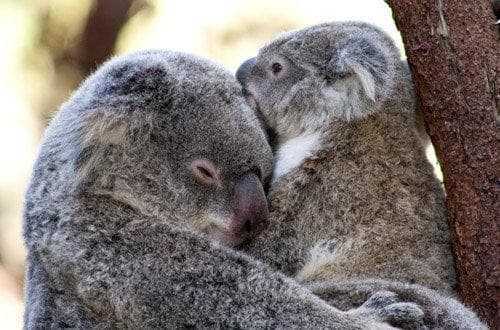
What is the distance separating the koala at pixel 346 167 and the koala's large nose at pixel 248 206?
7.2 inches

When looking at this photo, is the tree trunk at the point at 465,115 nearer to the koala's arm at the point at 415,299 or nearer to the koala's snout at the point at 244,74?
the koala's arm at the point at 415,299

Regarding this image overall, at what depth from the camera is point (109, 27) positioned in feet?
23.3

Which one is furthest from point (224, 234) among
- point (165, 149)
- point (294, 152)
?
point (294, 152)

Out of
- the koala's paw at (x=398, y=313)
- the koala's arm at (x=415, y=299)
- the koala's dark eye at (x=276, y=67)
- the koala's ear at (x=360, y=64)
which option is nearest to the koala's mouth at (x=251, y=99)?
the koala's dark eye at (x=276, y=67)

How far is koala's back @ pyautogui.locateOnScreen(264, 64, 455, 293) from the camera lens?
164 inches

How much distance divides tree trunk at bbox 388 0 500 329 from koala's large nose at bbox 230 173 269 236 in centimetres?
83

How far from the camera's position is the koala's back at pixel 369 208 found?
4.17m

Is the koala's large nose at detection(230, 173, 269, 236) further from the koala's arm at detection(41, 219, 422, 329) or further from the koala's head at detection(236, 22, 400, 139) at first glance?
the koala's head at detection(236, 22, 400, 139)

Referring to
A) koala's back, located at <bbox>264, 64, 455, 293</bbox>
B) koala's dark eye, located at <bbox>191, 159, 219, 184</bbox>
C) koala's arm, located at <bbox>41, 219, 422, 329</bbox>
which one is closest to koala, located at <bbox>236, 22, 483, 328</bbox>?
koala's back, located at <bbox>264, 64, 455, 293</bbox>

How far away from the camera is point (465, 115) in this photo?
4027mm

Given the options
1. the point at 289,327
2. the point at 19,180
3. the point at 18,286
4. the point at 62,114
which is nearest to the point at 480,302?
the point at 289,327

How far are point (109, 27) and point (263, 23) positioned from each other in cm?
255

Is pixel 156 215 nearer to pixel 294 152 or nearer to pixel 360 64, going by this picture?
pixel 294 152

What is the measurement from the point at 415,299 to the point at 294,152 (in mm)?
1157
